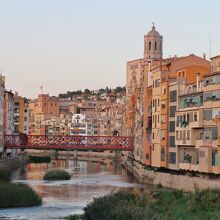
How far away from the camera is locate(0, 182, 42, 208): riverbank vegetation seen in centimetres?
4778

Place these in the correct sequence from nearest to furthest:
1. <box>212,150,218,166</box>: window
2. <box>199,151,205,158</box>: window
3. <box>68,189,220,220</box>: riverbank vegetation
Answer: <box>68,189,220,220</box>: riverbank vegetation < <box>212,150,218,166</box>: window < <box>199,151,205,158</box>: window

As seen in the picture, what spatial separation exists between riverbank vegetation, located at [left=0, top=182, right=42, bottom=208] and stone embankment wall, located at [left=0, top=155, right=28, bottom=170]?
42.1 m

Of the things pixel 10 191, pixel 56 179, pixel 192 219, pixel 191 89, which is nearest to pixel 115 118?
pixel 56 179

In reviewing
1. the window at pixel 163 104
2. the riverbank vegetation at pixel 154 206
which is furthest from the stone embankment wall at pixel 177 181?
the window at pixel 163 104

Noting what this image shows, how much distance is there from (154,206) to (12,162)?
231 ft

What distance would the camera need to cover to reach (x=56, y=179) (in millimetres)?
78500

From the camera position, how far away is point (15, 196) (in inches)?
1900

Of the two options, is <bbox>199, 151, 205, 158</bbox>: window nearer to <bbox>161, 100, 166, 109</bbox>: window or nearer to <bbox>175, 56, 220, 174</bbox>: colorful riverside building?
<bbox>175, 56, 220, 174</bbox>: colorful riverside building

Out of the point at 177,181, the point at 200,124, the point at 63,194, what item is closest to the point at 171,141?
the point at 177,181

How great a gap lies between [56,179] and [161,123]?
1486 centimetres

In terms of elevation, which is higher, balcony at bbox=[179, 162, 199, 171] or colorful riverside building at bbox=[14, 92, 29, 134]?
colorful riverside building at bbox=[14, 92, 29, 134]

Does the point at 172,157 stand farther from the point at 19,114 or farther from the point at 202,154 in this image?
the point at 19,114

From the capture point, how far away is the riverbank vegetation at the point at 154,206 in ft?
113

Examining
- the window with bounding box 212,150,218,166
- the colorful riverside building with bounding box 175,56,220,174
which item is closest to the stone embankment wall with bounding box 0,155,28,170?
the colorful riverside building with bounding box 175,56,220,174
